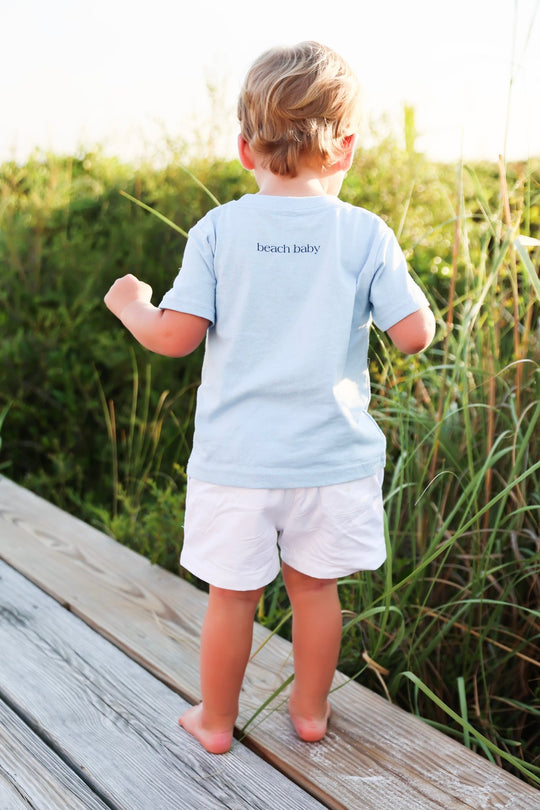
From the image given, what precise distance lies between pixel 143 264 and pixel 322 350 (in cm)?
242

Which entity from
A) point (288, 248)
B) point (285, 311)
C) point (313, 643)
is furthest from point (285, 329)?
point (313, 643)

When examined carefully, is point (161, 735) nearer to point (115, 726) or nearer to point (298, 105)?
point (115, 726)

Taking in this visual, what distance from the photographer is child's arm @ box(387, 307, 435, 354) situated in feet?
4.95

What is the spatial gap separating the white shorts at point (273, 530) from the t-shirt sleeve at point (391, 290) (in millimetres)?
324

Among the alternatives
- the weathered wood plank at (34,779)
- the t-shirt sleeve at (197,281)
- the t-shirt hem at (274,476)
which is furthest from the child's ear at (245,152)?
the weathered wood plank at (34,779)

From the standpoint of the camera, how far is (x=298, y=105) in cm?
146

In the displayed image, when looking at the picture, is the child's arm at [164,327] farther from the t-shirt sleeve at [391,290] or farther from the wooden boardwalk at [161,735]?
the wooden boardwalk at [161,735]

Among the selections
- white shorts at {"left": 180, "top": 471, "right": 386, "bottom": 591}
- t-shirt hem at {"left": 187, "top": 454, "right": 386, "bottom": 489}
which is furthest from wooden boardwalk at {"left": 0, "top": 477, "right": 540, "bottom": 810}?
t-shirt hem at {"left": 187, "top": 454, "right": 386, "bottom": 489}

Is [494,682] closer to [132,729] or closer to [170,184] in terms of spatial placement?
[132,729]

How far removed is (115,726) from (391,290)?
1.02 m

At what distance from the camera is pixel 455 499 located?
224 centimetres

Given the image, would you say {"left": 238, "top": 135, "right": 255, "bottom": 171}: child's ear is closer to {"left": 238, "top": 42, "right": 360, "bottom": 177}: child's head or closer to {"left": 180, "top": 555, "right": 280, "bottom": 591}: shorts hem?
{"left": 238, "top": 42, "right": 360, "bottom": 177}: child's head

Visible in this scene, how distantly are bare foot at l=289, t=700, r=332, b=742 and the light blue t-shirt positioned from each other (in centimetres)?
51

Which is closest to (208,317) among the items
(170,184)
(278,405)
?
(278,405)
